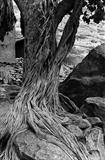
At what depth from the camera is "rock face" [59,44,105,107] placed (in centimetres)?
450

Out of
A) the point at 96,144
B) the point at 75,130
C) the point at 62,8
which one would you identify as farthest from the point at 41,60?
the point at 96,144

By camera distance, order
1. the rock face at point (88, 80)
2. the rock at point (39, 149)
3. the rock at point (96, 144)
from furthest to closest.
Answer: the rock face at point (88, 80), the rock at point (96, 144), the rock at point (39, 149)

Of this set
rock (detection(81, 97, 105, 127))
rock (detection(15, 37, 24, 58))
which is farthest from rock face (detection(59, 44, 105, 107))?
rock (detection(15, 37, 24, 58))

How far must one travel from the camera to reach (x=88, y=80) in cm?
457

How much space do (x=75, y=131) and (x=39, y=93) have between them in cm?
60

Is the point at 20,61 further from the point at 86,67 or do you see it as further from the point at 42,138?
the point at 42,138

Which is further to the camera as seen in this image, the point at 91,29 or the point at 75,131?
the point at 91,29

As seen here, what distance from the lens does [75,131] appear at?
348 centimetres

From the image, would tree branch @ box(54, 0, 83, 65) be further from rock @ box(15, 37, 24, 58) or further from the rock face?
rock @ box(15, 37, 24, 58)

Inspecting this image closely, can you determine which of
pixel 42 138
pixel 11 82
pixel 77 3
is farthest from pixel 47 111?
pixel 11 82

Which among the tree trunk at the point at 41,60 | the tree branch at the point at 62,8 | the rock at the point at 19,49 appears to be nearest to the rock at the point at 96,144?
the tree trunk at the point at 41,60

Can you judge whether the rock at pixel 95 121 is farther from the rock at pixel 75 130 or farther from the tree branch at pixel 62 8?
the tree branch at pixel 62 8

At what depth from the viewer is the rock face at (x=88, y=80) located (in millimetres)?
4496

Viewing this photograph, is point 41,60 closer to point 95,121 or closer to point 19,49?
point 95,121
